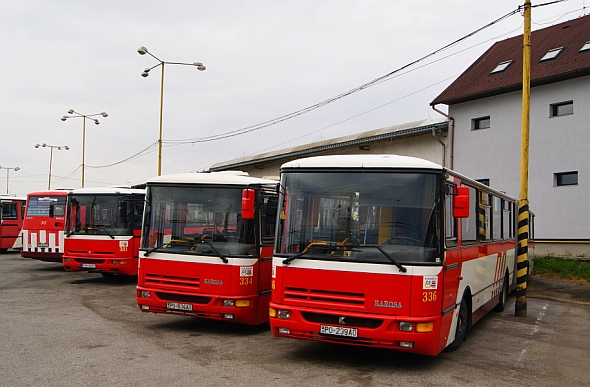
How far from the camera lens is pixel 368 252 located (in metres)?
7.47

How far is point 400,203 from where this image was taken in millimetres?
7461

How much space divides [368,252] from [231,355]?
245 centimetres

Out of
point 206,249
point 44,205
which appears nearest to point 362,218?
point 206,249

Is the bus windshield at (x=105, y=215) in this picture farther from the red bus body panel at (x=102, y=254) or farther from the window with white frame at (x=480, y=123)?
the window with white frame at (x=480, y=123)

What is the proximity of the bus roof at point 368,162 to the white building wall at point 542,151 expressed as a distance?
1739 cm

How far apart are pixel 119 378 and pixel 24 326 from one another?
14.0ft

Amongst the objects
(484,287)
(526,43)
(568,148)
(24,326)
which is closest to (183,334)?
(24,326)

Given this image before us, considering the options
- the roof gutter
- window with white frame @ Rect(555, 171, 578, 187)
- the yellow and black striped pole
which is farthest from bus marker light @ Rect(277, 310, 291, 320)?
the roof gutter

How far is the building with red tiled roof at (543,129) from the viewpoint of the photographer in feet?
74.8

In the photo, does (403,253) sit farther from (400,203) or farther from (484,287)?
(484,287)

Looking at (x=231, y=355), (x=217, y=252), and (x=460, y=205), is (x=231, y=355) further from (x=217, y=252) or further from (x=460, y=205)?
(x=460, y=205)

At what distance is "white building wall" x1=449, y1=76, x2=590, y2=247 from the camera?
2270 cm

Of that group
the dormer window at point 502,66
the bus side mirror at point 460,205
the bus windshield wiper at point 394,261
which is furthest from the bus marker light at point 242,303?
the dormer window at point 502,66

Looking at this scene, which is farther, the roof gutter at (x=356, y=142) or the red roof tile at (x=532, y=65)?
the roof gutter at (x=356, y=142)
